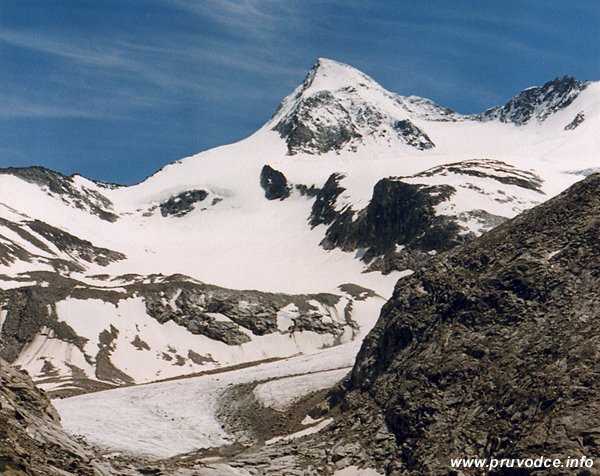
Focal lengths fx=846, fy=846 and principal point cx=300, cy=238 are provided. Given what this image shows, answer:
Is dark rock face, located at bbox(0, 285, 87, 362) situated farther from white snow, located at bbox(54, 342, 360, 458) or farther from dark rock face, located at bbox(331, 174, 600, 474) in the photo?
dark rock face, located at bbox(331, 174, 600, 474)

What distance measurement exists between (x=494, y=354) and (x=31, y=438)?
25494 mm

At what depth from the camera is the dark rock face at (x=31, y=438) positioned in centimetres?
2713

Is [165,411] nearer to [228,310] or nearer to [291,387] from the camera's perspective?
[291,387]

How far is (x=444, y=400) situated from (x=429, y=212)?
145 m

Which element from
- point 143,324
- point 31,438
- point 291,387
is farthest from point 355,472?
point 143,324

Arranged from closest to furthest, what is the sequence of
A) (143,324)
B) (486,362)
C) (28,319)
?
(486,362)
(28,319)
(143,324)

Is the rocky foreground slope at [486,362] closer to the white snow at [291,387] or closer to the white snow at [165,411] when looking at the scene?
the white snow at [291,387]

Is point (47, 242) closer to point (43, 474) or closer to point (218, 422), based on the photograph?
point (218, 422)

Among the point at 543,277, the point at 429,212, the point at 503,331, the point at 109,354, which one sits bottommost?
the point at 109,354

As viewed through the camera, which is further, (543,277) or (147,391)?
(147,391)

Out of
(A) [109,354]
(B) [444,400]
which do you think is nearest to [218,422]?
(B) [444,400]

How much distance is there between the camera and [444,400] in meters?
46.1

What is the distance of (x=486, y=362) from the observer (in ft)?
153

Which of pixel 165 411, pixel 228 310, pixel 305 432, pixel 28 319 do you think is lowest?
pixel 165 411
